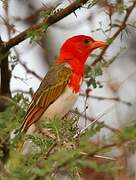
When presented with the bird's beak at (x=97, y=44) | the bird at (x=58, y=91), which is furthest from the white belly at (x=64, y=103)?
the bird's beak at (x=97, y=44)

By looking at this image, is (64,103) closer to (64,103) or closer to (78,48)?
(64,103)

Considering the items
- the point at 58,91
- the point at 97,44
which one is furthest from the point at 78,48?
the point at 58,91

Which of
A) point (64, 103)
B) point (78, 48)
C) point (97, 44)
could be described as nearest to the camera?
point (64, 103)

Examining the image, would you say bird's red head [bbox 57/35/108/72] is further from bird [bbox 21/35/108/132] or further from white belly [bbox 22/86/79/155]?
white belly [bbox 22/86/79/155]

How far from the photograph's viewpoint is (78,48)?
4914 millimetres

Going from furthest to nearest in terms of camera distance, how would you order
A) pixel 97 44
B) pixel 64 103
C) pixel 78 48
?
pixel 78 48
pixel 97 44
pixel 64 103

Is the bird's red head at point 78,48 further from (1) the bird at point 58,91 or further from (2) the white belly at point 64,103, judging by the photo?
(2) the white belly at point 64,103

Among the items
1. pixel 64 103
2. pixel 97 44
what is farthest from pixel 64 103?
pixel 97 44

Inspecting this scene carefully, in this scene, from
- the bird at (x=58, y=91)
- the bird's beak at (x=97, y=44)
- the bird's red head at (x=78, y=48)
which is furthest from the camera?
the bird's red head at (x=78, y=48)

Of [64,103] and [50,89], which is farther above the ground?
[50,89]

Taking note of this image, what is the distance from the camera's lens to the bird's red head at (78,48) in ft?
16.0

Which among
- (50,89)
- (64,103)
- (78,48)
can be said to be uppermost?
(78,48)

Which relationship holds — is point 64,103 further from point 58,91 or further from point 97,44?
point 97,44

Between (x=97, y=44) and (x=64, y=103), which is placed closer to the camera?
(x=64, y=103)
